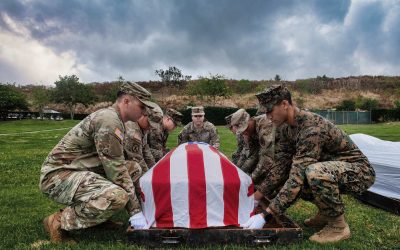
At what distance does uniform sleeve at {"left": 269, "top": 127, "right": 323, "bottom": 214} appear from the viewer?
4.31m

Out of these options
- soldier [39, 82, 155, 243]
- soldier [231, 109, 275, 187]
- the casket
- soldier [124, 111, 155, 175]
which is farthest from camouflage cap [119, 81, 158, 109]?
soldier [231, 109, 275, 187]

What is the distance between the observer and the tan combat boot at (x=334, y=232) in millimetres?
4488

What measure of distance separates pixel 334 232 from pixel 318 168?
765 mm

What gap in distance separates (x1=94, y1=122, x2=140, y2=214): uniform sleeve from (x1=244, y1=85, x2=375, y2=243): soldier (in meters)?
1.32

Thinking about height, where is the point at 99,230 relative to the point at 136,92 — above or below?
below

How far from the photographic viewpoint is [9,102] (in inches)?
2160

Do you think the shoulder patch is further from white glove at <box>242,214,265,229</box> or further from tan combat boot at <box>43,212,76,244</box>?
white glove at <box>242,214,265,229</box>

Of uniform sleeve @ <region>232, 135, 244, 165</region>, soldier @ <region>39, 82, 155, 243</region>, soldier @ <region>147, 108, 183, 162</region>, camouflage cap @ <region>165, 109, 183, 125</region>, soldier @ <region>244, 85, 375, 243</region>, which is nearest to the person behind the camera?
soldier @ <region>39, 82, 155, 243</region>

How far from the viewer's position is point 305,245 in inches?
166

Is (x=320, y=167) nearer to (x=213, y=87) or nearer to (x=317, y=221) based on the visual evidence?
(x=317, y=221)

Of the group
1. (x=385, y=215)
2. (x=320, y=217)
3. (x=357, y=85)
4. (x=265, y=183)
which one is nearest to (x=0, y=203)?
(x=265, y=183)

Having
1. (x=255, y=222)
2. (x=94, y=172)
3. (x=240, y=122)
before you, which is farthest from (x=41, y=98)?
(x=255, y=222)

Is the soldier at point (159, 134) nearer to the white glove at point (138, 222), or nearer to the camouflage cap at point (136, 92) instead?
the camouflage cap at point (136, 92)

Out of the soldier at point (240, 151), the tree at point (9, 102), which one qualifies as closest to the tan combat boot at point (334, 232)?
the soldier at point (240, 151)
